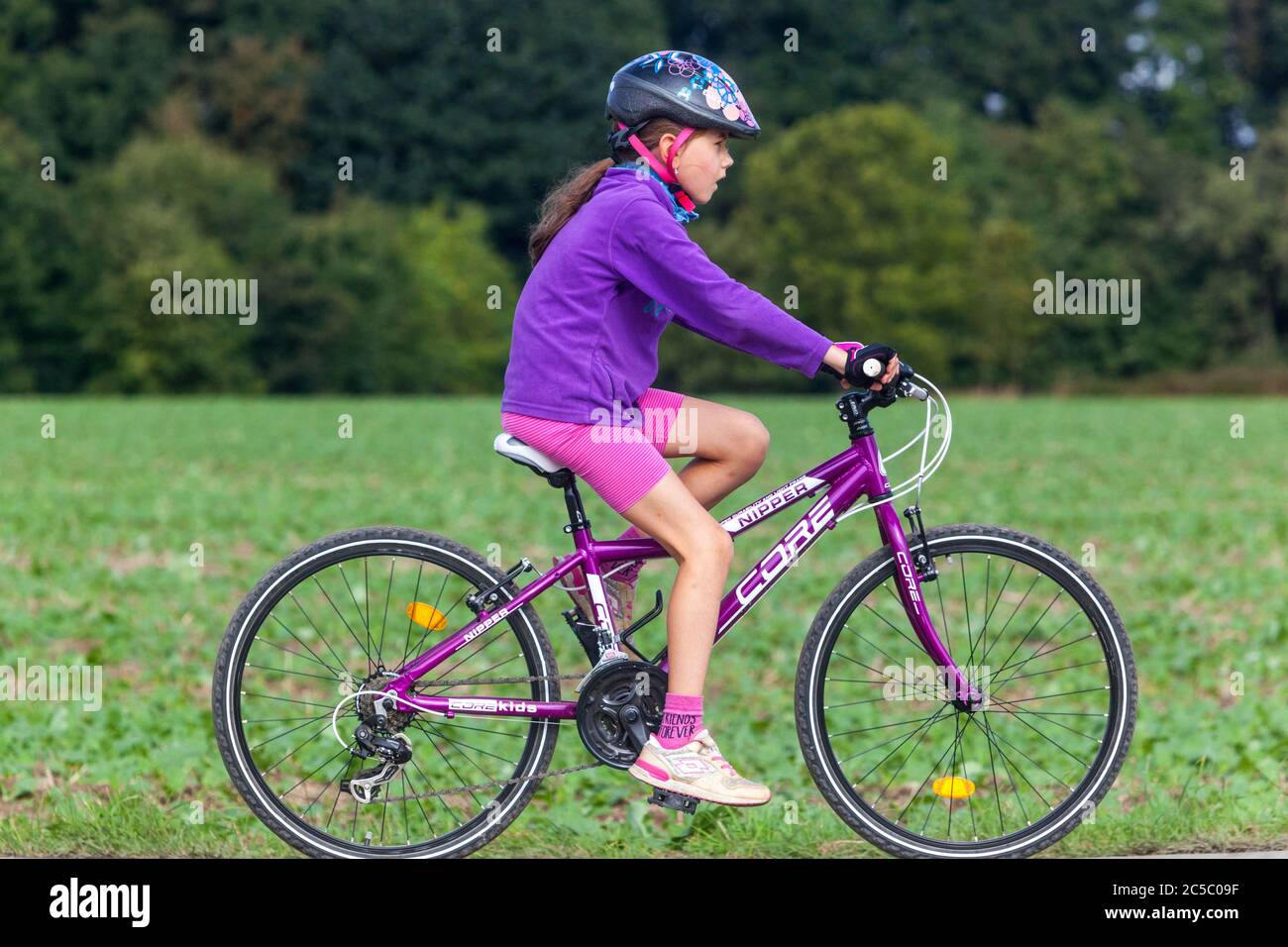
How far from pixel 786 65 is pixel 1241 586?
70294mm

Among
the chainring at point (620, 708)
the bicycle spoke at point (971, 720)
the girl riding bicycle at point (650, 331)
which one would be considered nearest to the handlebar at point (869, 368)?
the girl riding bicycle at point (650, 331)

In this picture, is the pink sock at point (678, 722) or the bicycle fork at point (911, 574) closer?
the pink sock at point (678, 722)

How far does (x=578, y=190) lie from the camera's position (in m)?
4.36

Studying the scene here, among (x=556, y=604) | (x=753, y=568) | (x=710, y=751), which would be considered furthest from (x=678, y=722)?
(x=556, y=604)

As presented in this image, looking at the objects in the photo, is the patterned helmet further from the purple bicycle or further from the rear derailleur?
the rear derailleur

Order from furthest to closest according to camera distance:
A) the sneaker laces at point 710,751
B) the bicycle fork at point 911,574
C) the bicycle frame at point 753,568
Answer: the bicycle fork at point 911,574 < the bicycle frame at point 753,568 < the sneaker laces at point 710,751

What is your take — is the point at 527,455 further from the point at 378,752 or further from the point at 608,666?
the point at 378,752

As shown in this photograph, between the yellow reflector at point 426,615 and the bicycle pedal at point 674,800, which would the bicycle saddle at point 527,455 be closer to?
the yellow reflector at point 426,615

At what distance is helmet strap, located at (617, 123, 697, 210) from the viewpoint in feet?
14.2

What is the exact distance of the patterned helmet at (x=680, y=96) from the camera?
427cm

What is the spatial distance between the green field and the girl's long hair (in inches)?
44.0

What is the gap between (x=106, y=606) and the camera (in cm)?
1098
